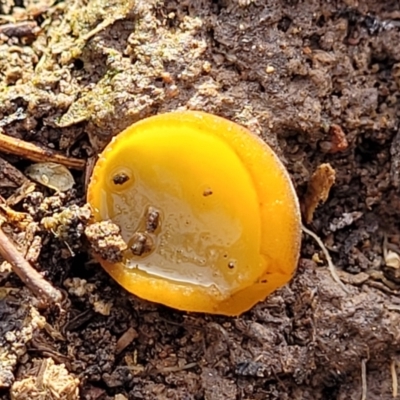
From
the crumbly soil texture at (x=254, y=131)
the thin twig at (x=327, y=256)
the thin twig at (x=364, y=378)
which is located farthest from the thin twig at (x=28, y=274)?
the thin twig at (x=364, y=378)

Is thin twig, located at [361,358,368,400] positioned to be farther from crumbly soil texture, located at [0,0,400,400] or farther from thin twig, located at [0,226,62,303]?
thin twig, located at [0,226,62,303]

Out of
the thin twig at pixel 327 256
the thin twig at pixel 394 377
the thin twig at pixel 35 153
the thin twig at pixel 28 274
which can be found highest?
the thin twig at pixel 35 153

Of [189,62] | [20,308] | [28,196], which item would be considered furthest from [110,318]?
[189,62]

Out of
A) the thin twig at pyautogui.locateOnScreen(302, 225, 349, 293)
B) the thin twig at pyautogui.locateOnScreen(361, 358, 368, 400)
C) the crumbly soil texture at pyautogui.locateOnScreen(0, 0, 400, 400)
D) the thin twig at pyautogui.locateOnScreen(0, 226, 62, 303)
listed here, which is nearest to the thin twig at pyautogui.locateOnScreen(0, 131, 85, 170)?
the crumbly soil texture at pyautogui.locateOnScreen(0, 0, 400, 400)

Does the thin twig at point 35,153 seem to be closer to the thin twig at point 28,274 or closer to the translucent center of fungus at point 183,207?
the translucent center of fungus at point 183,207

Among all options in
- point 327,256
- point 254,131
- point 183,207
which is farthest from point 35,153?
point 327,256

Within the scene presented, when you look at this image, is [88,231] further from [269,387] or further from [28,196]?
[269,387]
